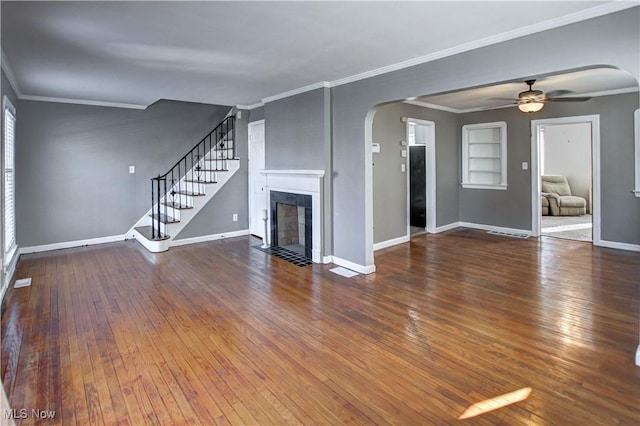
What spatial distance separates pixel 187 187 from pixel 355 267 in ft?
14.0

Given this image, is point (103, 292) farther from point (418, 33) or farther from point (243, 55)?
point (418, 33)

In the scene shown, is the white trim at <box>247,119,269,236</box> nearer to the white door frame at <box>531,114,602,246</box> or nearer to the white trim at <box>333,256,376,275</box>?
the white trim at <box>333,256,376,275</box>

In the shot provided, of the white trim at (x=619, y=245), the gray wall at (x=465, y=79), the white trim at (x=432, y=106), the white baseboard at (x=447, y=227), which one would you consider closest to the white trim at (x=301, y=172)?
the gray wall at (x=465, y=79)

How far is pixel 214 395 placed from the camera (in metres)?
2.24

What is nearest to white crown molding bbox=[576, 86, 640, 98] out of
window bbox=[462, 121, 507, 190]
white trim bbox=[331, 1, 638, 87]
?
window bbox=[462, 121, 507, 190]

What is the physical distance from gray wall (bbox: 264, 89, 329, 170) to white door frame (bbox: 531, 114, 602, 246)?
14.1 feet

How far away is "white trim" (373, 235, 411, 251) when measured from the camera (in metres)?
6.03

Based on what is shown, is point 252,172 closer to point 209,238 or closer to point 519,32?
point 209,238

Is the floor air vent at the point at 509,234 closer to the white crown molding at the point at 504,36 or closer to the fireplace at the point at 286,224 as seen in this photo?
the fireplace at the point at 286,224

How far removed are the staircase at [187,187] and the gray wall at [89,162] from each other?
0.23 meters

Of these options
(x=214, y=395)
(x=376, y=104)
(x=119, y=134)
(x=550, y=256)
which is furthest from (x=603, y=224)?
(x=119, y=134)

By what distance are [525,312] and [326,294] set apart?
6.35 ft

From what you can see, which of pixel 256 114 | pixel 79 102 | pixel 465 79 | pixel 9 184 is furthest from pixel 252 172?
pixel 465 79

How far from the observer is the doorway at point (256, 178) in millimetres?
6840
